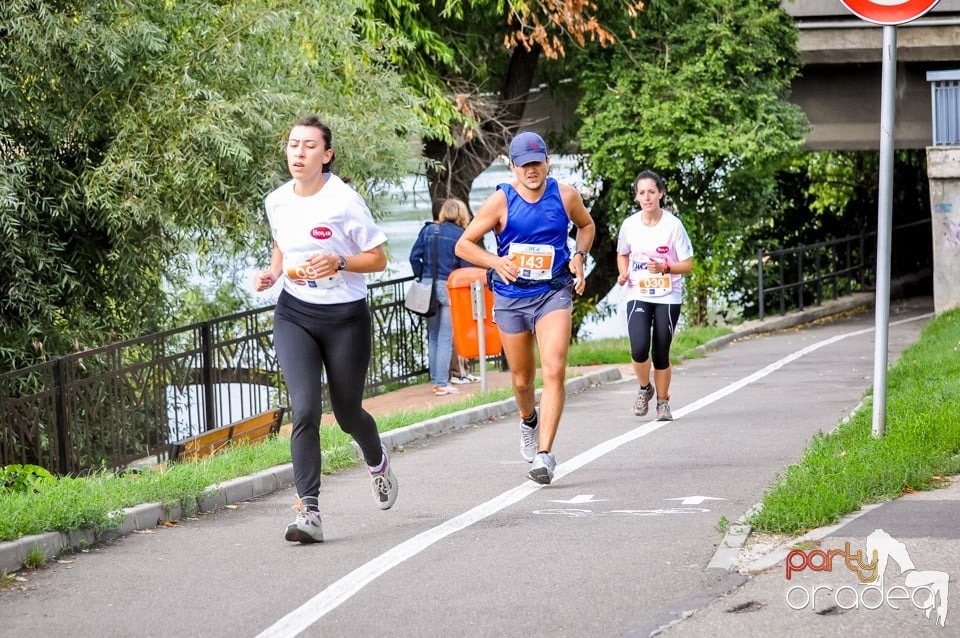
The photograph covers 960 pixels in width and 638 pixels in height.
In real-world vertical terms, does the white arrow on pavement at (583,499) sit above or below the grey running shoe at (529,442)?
below

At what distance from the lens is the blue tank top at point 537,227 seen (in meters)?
8.16

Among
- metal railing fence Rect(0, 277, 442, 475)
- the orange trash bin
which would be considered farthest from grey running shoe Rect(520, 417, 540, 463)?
the orange trash bin

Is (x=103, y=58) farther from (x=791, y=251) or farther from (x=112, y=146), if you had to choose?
(x=791, y=251)

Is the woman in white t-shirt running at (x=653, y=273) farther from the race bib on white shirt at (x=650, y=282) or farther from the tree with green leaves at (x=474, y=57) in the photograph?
the tree with green leaves at (x=474, y=57)

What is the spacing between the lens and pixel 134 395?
38.0 feet

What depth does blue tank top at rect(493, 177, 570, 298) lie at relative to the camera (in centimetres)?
816

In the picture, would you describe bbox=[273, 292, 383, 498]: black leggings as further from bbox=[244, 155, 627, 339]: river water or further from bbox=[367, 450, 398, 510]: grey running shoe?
bbox=[367, 450, 398, 510]: grey running shoe

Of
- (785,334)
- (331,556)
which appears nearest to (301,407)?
(331,556)

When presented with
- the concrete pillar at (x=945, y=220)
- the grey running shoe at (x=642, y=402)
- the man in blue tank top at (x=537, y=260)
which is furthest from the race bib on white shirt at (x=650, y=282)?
the concrete pillar at (x=945, y=220)

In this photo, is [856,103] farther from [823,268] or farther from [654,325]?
[654,325]

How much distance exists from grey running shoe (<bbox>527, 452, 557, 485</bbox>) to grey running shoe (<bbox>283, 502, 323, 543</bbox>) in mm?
1739

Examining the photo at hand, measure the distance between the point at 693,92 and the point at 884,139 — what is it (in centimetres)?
1659

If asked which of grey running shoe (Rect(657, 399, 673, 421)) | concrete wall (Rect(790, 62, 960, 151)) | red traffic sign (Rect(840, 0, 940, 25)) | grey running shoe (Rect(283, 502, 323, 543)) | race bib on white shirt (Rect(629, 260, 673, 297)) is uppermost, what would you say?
concrete wall (Rect(790, 62, 960, 151))

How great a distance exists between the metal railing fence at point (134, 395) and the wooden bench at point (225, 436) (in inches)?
42.5
